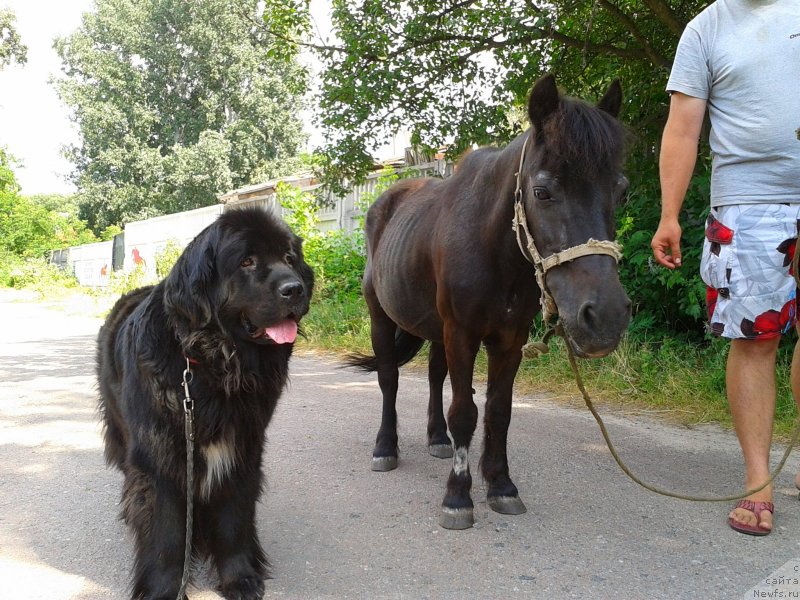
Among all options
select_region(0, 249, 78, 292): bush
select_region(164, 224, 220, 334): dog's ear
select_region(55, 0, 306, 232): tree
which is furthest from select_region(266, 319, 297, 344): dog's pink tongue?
select_region(55, 0, 306, 232): tree

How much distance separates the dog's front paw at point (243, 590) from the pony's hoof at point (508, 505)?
135 cm

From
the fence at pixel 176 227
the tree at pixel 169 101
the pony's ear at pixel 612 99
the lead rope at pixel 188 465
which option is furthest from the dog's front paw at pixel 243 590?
the tree at pixel 169 101

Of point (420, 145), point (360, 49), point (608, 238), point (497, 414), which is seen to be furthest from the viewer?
point (420, 145)

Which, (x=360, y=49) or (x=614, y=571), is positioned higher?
(x=360, y=49)

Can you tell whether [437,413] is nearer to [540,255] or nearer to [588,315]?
[540,255]

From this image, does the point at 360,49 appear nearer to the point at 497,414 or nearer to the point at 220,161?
the point at 497,414

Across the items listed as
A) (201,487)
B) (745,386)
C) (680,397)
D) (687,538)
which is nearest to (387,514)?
(201,487)

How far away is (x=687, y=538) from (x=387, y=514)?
144 centimetres

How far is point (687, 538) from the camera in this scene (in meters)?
2.87

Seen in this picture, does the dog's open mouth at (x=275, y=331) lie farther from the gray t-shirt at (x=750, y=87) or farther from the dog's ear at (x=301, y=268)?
the gray t-shirt at (x=750, y=87)

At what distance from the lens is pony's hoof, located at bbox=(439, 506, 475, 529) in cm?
308

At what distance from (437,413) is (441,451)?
0.27 metres

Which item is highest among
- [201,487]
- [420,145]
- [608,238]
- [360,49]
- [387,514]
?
[360,49]

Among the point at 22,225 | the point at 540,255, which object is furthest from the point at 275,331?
the point at 22,225
